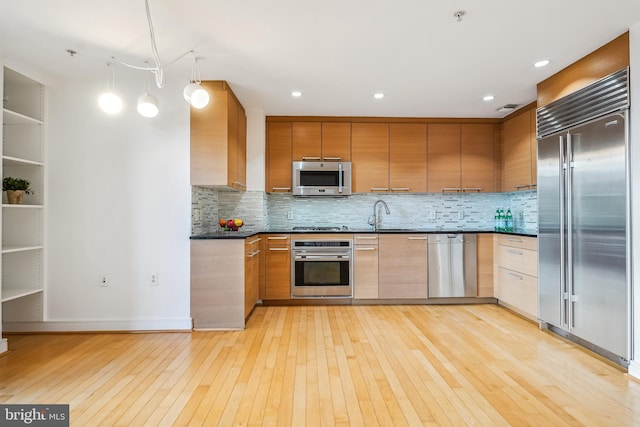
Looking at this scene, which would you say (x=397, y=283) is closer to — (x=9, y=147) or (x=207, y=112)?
(x=207, y=112)

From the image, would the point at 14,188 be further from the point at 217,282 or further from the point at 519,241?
the point at 519,241

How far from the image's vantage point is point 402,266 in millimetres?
4246

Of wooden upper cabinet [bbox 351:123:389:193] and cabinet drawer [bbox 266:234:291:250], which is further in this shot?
wooden upper cabinet [bbox 351:123:389:193]

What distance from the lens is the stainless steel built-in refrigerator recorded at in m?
2.45

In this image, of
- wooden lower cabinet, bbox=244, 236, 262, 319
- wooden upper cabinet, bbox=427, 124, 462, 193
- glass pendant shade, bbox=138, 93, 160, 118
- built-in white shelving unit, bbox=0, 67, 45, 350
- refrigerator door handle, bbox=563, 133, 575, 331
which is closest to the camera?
glass pendant shade, bbox=138, 93, 160, 118

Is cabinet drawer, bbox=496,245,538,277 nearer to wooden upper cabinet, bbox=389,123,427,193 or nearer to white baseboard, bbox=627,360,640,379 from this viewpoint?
white baseboard, bbox=627,360,640,379

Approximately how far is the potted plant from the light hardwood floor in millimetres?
1235

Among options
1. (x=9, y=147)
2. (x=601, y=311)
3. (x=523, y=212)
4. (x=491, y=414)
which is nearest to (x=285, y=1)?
(x=491, y=414)

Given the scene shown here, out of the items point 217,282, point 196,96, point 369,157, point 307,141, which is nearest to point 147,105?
point 196,96

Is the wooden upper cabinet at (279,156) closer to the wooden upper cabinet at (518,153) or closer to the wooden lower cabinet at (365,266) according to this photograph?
the wooden lower cabinet at (365,266)

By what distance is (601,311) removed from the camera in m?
2.60

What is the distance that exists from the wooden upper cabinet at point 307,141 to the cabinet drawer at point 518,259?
248 cm

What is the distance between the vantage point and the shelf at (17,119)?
114 inches

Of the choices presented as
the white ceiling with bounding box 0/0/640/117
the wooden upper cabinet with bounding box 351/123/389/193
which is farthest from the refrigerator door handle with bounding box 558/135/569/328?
the wooden upper cabinet with bounding box 351/123/389/193
